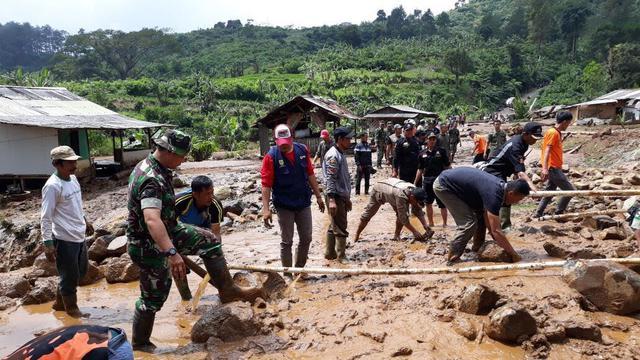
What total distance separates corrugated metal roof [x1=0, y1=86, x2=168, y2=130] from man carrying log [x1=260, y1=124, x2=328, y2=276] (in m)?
15.5

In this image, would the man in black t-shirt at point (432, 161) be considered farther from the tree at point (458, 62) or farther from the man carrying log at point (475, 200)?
the tree at point (458, 62)

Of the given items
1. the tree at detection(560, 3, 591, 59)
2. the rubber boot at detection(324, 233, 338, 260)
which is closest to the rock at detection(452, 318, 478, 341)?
the rubber boot at detection(324, 233, 338, 260)

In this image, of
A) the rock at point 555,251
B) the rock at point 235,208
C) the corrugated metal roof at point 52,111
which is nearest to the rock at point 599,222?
the rock at point 555,251

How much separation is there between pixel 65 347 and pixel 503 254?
5.10 metres

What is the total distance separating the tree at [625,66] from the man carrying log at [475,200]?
5095cm

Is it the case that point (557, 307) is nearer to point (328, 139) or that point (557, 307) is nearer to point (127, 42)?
point (328, 139)

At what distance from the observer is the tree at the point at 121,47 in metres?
79.2

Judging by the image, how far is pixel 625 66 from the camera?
4906 centimetres

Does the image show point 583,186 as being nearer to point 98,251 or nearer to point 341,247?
point 341,247

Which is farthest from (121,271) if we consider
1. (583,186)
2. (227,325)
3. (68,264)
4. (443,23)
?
(443,23)

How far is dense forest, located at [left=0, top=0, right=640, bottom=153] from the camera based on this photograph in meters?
50.5

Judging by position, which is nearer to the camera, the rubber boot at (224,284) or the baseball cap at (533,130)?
the rubber boot at (224,284)

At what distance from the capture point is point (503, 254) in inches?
228

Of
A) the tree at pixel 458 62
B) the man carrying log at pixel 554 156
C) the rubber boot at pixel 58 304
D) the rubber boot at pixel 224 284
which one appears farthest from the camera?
the tree at pixel 458 62
